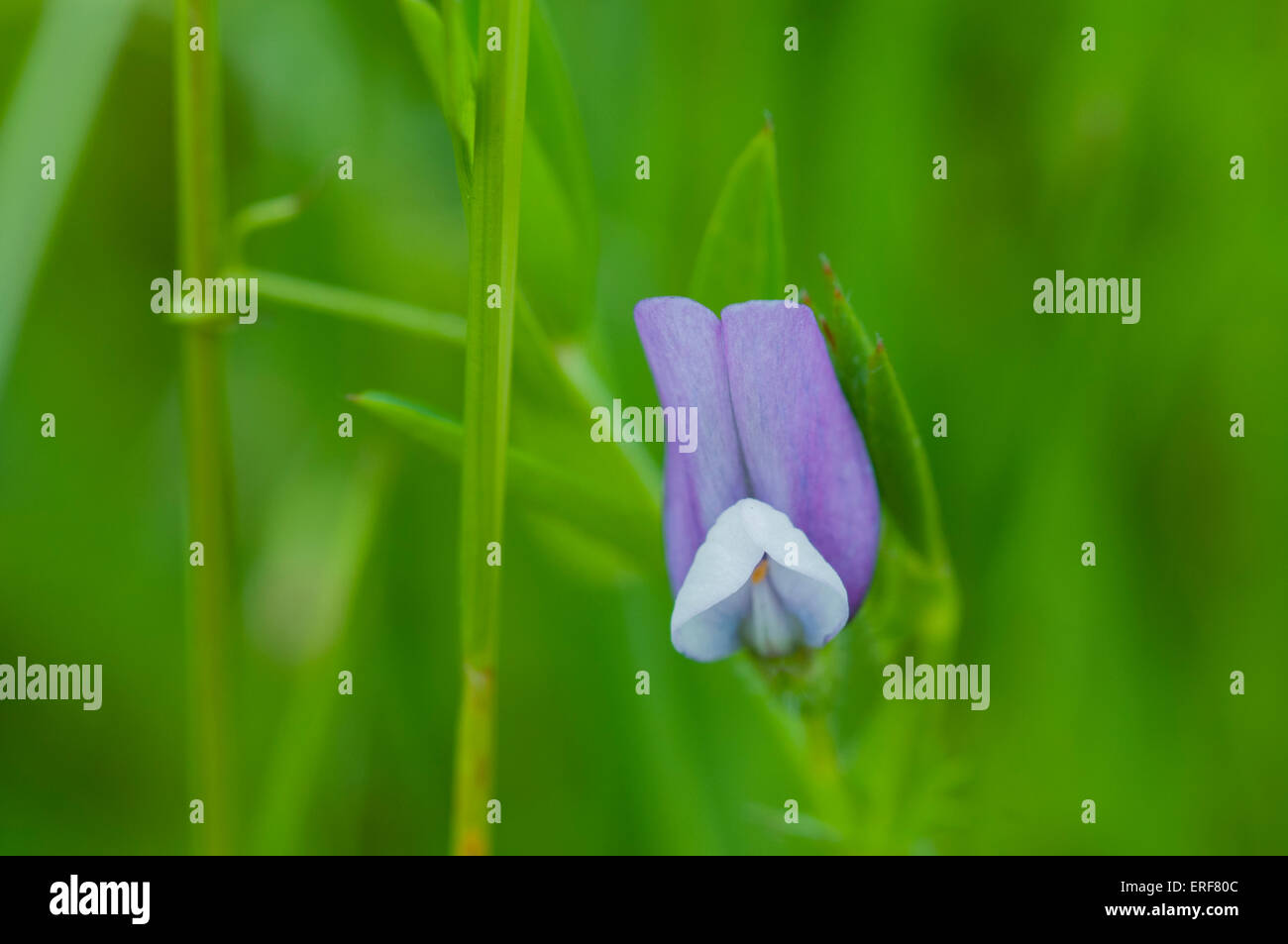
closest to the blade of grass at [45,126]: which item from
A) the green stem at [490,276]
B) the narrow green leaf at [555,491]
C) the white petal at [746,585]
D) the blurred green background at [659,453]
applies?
the blurred green background at [659,453]

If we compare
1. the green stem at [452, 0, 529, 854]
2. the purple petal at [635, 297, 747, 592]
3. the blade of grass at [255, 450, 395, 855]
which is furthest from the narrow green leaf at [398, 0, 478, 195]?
the blade of grass at [255, 450, 395, 855]

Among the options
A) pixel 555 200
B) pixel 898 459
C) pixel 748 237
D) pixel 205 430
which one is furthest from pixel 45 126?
pixel 898 459

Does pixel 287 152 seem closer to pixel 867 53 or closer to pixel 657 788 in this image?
pixel 867 53

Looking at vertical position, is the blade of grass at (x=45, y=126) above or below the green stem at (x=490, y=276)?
above

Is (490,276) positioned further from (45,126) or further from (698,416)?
(45,126)

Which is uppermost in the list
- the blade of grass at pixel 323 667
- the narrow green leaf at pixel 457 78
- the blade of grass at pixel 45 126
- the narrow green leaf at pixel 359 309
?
the blade of grass at pixel 45 126

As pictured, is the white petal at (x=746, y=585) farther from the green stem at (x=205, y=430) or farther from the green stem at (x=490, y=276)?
the green stem at (x=205, y=430)
